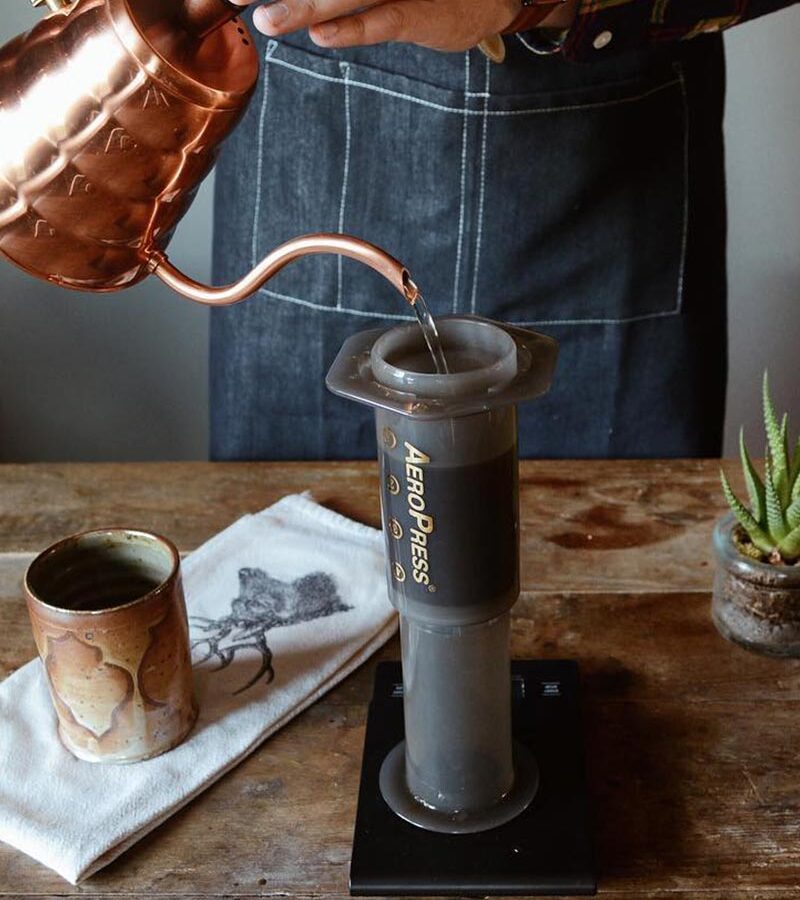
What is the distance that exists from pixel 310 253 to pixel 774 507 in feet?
1.25

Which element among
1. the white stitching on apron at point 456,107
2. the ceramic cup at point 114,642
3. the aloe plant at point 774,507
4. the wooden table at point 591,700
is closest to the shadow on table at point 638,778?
the wooden table at point 591,700

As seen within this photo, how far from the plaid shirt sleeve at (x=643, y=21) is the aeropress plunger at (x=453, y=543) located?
14.7 inches

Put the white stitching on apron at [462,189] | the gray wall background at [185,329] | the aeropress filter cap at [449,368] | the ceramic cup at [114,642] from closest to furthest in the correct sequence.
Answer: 1. the aeropress filter cap at [449,368]
2. the ceramic cup at [114,642]
3. the white stitching on apron at [462,189]
4. the gray wall background at [185,329]

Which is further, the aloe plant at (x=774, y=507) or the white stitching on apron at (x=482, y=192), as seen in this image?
the white stitching on apron at (x=482, y=192)

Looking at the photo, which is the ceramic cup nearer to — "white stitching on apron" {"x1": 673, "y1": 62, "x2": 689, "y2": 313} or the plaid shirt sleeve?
the plaid shirt sleeve

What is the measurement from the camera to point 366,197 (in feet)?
3.66

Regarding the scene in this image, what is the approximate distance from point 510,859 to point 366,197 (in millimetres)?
669

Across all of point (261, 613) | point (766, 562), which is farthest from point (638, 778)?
point (261, 613)

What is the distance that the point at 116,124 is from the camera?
58cm

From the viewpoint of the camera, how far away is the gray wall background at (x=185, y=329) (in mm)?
1635

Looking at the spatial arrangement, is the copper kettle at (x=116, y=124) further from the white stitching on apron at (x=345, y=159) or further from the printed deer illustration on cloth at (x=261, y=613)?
the white stitching on apron at (x=345, y=159)

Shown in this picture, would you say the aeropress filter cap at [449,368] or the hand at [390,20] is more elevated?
the hand at [390,20]

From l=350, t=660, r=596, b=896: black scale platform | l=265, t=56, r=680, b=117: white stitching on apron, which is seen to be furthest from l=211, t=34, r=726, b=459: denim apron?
l=350, t=660, r=596, b=896: black scale platform

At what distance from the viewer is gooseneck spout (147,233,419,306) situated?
0.58 metres
